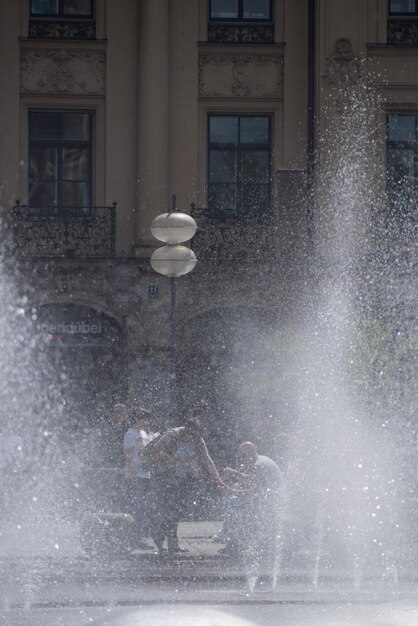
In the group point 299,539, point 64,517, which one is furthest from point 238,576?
point 64,517

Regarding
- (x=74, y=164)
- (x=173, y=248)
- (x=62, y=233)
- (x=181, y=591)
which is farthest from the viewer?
(x=74, y=164)

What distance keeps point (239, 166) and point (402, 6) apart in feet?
13.3

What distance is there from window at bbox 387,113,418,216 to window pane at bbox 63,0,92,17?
18.6ft

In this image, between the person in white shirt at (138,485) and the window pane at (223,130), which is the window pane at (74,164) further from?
the person in white shirt at (138,485)

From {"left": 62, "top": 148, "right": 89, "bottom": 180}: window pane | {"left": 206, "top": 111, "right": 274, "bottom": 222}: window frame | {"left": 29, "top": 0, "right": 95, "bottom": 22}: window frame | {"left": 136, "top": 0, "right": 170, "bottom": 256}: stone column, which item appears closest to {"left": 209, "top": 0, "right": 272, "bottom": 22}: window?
{"left": 136, "top": 0, "right": 170, "bottom": 256}: stone column

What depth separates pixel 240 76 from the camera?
24766 millimetres

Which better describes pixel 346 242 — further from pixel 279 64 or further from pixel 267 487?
pixel 267 487

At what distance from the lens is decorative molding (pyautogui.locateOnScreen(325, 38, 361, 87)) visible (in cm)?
2420

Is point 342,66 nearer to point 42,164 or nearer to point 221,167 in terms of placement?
point 221,167

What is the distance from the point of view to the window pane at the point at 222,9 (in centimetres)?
2506

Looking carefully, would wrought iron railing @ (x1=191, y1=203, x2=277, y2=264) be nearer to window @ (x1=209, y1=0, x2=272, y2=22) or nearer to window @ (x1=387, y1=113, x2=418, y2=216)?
window @ (x1=387, y1=113, x2=418, y2=216)

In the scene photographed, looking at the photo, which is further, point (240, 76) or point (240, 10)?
point (240, 10)

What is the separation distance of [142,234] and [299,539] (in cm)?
1153

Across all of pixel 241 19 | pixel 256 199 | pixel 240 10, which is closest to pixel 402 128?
pixel 256 199
